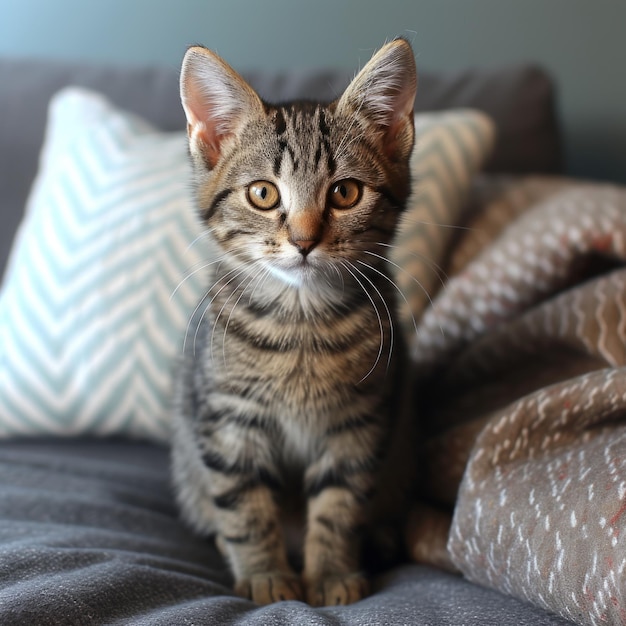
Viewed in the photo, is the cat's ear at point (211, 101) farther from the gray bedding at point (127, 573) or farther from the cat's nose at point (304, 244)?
the gray bedding at point (127, 573)

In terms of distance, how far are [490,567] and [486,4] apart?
55.6 inches

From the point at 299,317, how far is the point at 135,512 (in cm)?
37

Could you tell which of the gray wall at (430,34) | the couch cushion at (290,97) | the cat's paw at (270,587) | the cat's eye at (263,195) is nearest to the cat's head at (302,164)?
the cat's eye at (263,195)

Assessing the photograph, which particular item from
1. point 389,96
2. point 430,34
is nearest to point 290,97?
point 430,34

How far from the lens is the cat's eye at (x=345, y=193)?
860 mm

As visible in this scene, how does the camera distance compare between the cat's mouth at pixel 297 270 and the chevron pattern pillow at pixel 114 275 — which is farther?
the chevron pattern pillow at pixel 114 275

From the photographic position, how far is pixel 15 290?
1272mm

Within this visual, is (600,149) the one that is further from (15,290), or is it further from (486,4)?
(15,290)

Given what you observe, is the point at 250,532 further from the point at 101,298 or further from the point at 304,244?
the point at 101,298

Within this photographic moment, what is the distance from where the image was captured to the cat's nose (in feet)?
2.67

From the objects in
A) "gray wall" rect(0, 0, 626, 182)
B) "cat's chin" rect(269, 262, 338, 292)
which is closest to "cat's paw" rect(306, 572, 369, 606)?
"cat's chin" rect(269, 262, 338, 292)

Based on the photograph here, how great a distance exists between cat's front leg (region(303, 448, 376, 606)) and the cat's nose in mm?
299

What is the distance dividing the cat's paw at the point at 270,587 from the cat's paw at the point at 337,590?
0.02 metres

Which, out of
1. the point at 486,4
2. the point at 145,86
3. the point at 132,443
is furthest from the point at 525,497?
the point at 486,4
